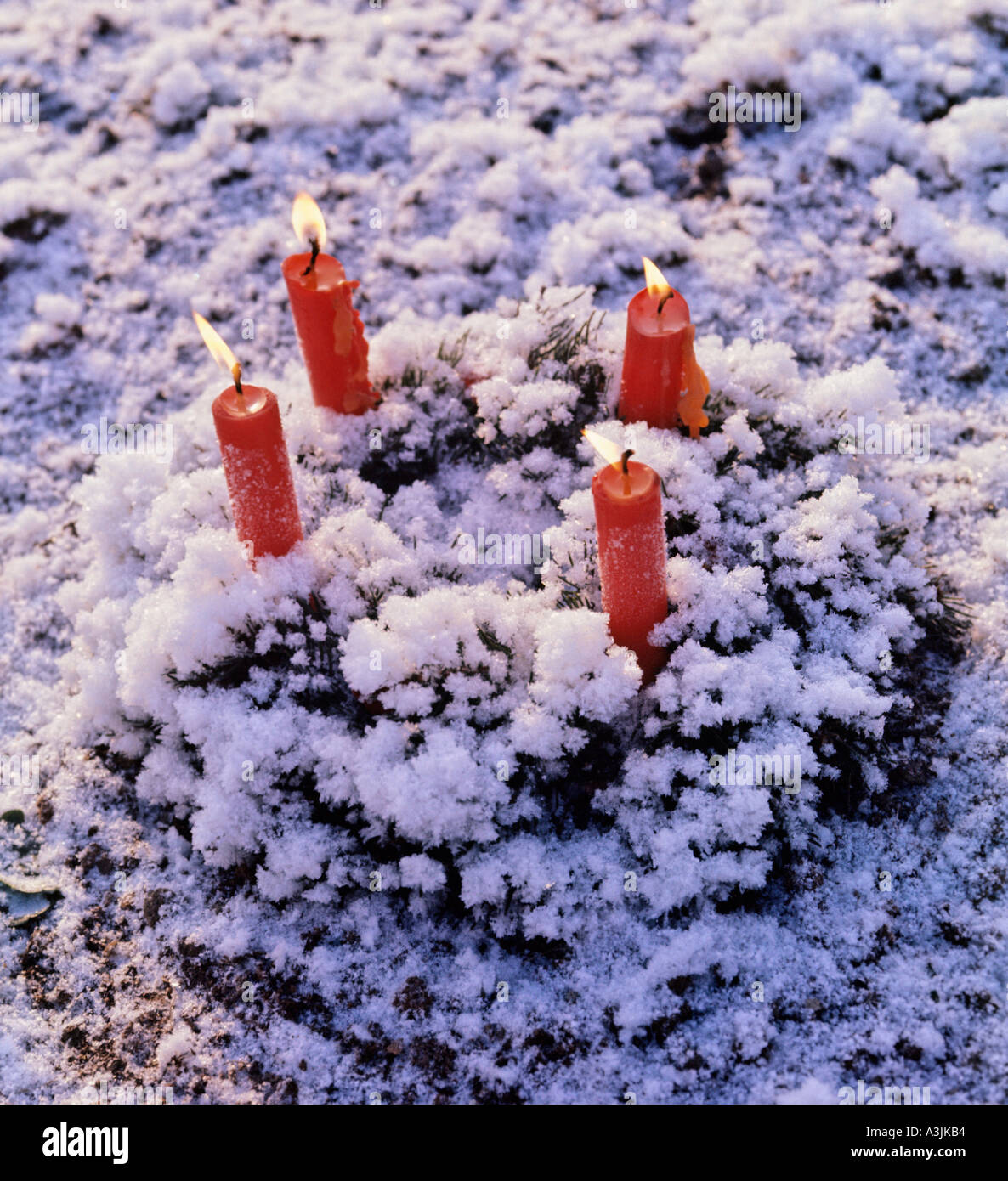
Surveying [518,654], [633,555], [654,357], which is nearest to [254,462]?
[518,654]

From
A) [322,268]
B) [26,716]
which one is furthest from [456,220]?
[26,716]

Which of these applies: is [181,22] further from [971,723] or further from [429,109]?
[971,723]

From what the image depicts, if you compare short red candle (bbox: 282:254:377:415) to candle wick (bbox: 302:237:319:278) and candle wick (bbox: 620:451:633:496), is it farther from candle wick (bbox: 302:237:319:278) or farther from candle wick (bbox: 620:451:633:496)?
candle wick (bbox: 620:451:633:496)

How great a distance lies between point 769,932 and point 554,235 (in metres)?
2.42

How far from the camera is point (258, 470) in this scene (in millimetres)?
2117

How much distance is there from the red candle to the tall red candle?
708 millimetres

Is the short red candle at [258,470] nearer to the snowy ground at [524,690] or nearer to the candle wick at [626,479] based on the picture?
the snowy ground at [524,690]

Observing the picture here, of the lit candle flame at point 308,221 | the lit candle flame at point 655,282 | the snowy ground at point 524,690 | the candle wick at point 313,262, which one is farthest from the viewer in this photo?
the lit candle flame at point 308,221

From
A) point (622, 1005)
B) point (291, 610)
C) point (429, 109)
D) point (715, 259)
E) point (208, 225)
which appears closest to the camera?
point (622, 1005)

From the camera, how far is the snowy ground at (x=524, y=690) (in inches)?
79.5

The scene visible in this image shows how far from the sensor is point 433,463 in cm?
275

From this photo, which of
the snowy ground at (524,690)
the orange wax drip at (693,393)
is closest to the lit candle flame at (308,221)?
the snowy ground at (524,690)

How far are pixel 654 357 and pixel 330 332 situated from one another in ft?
2.71
